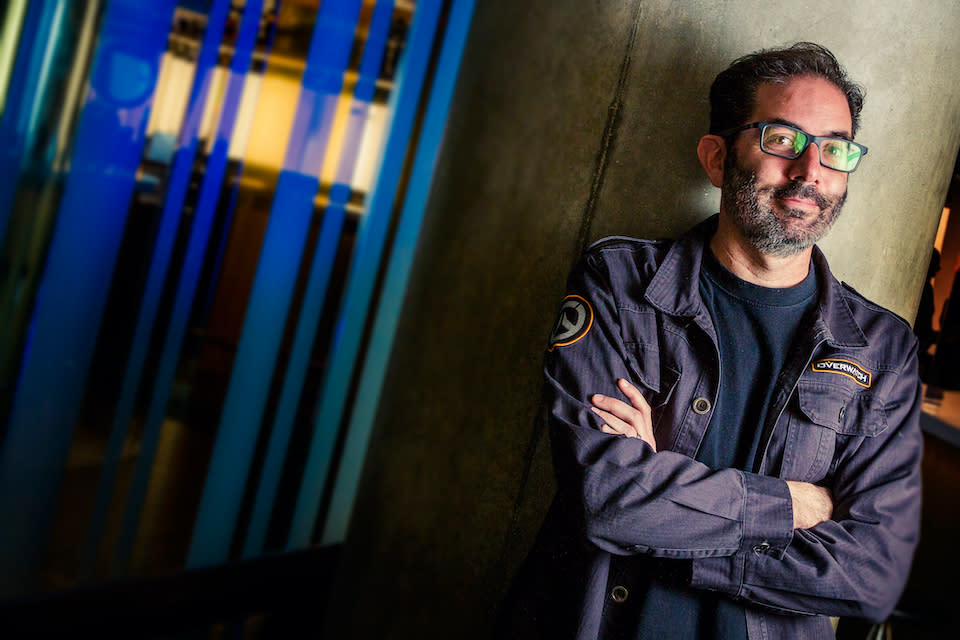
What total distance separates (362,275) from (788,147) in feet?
7.40

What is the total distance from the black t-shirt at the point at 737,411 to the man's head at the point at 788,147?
0.34 feet

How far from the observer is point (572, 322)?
133cm

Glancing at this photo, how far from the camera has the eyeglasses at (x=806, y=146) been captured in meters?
1.10

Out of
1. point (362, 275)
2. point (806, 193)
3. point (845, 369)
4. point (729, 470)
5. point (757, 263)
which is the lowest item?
point (729, 470)

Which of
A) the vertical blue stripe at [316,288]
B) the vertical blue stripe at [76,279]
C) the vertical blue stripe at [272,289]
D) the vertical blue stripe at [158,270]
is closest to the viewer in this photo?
the vertical blue stripe at [76,279]

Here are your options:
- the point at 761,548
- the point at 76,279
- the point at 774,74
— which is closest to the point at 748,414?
the point at 761,548

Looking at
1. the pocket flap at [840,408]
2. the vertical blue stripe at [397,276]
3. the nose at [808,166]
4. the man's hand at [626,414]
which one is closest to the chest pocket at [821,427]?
the pocket flap at [840,408]

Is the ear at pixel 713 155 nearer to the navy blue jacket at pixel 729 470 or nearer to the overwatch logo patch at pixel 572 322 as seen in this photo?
the navy blue jacket at pixel 729 470

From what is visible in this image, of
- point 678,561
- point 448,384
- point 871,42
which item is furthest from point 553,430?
point 871,42

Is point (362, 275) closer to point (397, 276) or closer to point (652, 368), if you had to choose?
point (397, 276)

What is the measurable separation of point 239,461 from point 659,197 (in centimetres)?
216

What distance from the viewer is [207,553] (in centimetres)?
282

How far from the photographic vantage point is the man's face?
3.64 feet

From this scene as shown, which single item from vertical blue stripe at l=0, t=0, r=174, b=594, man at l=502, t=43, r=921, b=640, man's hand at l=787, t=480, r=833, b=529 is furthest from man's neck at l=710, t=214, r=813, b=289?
vertical blue stripe at l=0, t=0, r=174, b=594
